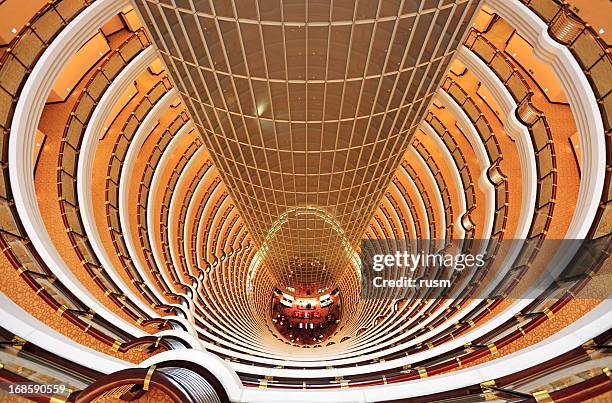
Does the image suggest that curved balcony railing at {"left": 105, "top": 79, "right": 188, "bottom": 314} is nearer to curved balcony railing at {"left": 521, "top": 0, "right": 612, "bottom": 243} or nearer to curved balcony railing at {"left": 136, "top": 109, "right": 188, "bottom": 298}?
curved balcony railing at {"left": 136, "top": 109, "right": 188, "bottom": 298}

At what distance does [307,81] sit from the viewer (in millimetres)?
7266

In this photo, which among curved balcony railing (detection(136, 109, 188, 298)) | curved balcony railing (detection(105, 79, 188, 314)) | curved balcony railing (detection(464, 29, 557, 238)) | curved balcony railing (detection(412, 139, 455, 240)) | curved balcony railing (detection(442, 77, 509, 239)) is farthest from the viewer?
curved balcony railing (detection(412, 139, 455, 240))

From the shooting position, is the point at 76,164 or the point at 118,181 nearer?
the point at 76,164

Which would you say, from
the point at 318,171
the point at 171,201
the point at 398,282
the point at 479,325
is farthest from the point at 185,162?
the point at 479,325

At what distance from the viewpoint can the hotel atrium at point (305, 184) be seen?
4.25m

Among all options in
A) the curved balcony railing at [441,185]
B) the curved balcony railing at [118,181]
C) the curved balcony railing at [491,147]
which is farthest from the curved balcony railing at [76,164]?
the curved balcony railing at [441,185]

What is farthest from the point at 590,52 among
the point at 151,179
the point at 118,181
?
the point at 151,179

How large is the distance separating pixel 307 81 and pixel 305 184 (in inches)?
170

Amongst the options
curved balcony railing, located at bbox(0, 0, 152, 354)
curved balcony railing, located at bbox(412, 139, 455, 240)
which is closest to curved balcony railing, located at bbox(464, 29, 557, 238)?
curved balcony railing, located at bbox(412, 139, 455, 240)

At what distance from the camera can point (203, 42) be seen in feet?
21.7

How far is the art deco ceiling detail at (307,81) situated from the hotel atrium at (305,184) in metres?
Result: 0.04

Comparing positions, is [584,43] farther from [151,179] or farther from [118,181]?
[151,179]

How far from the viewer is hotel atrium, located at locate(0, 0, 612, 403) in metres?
4.25

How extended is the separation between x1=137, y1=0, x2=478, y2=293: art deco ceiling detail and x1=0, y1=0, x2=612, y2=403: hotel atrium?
4 centimetres
